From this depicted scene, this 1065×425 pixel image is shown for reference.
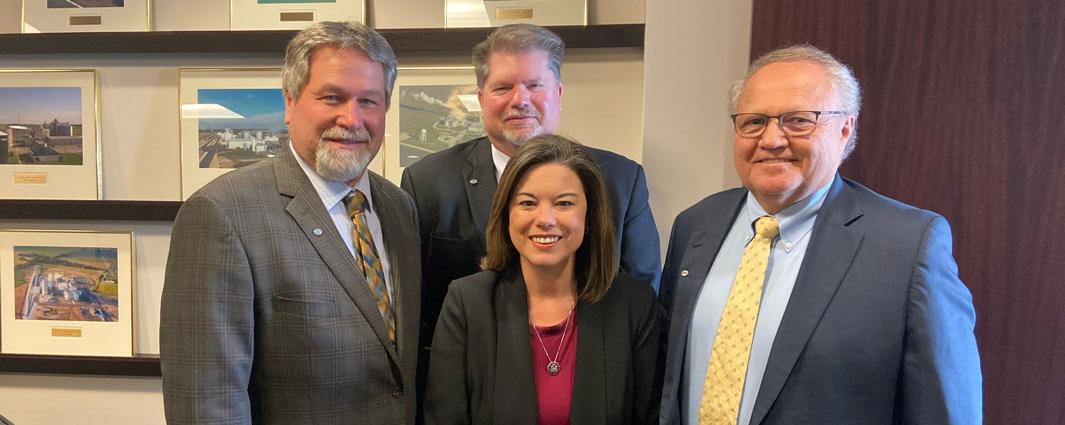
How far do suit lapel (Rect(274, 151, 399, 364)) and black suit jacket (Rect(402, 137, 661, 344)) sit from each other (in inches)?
16.1

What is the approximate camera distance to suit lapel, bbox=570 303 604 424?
4.82 feet

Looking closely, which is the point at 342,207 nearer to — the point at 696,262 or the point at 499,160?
the point at 499,160

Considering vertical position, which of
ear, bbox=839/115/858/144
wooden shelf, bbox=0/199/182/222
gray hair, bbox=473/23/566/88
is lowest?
wooden shelf, bbox=0/199/182/222

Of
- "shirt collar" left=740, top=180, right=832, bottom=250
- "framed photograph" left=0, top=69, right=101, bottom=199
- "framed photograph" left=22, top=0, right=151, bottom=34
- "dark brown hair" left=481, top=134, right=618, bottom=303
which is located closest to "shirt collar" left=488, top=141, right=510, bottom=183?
"dark brown hair" left=481, top=134, right=618, bottom=303

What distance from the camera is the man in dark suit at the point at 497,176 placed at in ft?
6.28

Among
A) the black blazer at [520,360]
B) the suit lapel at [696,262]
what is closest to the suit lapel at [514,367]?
the black blazer at [520,360]

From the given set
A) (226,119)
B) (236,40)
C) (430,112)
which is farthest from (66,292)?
(430,112)

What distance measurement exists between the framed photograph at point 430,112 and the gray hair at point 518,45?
2.05ft

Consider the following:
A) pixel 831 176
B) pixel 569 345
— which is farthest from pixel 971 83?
pixel 569 345

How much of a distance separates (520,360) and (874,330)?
0.79 metres

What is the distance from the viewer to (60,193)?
9.12ft

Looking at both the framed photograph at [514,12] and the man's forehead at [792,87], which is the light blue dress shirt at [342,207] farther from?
the framed photograph at [514,12]

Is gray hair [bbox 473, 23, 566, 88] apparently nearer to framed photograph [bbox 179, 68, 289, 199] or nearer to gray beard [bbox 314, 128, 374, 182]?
gray beard [bbox 314, 128, 374, 182]

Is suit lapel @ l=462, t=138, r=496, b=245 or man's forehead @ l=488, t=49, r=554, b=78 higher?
man's forehead @ l=488, t=49, r=554, b=78
